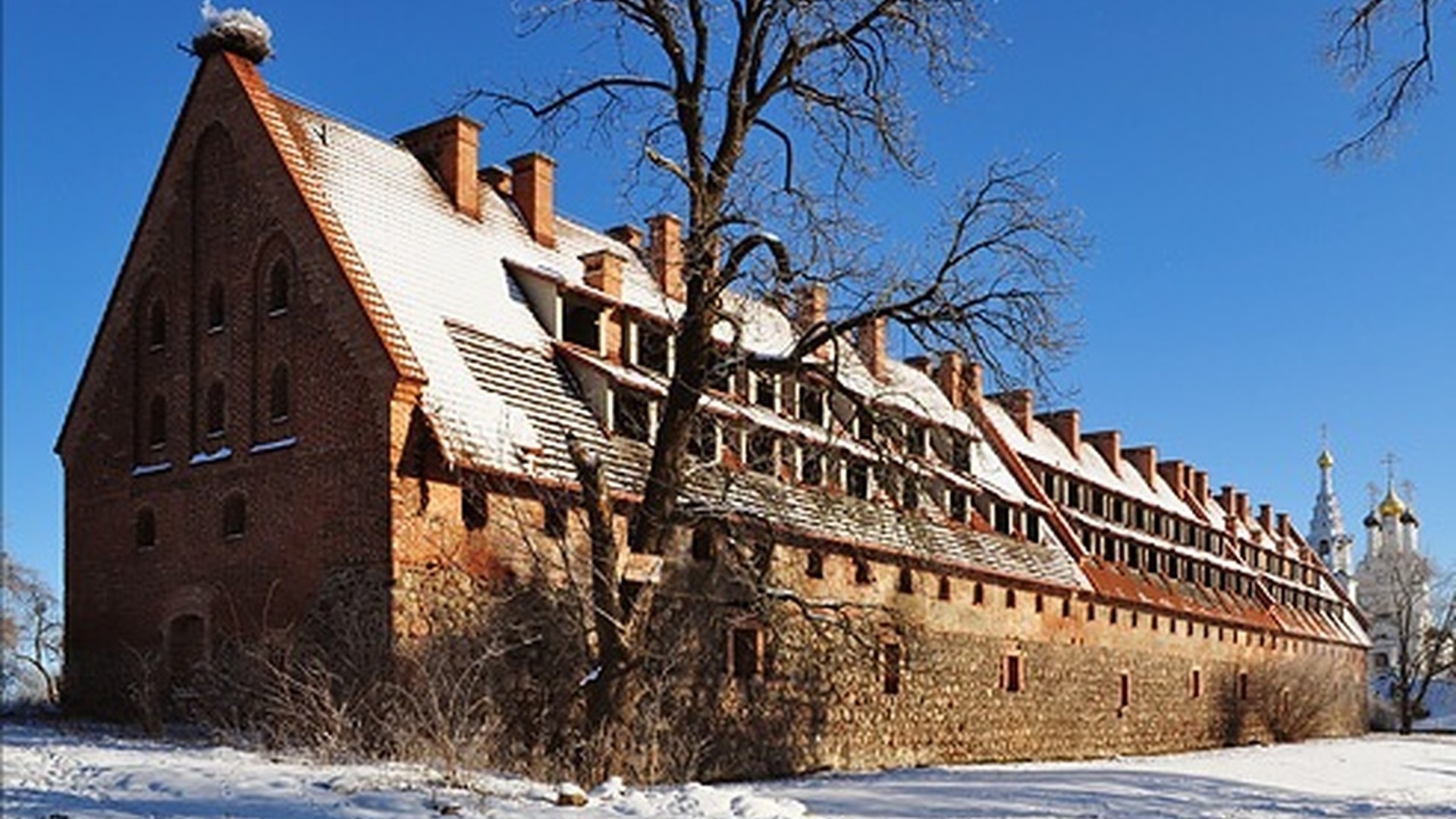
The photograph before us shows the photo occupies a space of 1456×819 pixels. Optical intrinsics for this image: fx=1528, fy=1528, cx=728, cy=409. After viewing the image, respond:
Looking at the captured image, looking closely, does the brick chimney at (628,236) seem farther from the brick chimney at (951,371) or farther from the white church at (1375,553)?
the white church at (1375,553)

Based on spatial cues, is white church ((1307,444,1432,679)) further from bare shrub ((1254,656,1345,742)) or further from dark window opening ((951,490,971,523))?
dark window opening ((951,490,971,523))

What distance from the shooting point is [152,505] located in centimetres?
2664

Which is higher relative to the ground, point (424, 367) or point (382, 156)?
point (382, 156)

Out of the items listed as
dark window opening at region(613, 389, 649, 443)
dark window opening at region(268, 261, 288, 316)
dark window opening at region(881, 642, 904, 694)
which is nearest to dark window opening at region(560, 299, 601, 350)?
dark window opening at region(613, 389, 649, 443)

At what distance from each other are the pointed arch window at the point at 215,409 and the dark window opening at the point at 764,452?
901cm

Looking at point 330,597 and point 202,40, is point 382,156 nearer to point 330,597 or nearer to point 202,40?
point 202,40

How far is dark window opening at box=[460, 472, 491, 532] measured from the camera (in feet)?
79.4

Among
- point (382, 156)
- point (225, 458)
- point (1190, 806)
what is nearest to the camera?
point (1190, 806)

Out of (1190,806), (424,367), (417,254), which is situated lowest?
(1190,806)

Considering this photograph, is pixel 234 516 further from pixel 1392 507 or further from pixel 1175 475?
pixel 1392 507

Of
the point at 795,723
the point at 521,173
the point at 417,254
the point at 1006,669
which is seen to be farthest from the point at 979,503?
the point at 417,254

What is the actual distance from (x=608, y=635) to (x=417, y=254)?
9.73m

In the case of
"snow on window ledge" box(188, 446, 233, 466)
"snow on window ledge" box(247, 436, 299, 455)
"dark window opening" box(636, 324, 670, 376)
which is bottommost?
"snow on window ledge" box(188, 446, 233, 466)

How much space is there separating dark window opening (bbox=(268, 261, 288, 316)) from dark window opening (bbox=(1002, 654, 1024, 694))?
21.8m
